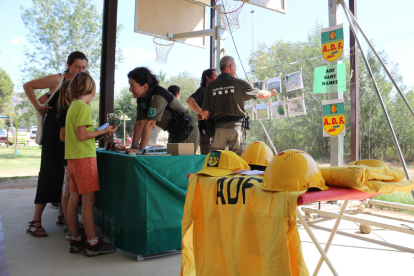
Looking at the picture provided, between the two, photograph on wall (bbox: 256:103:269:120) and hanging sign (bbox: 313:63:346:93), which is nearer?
hanging sign (bbox: 313:63:346:93)

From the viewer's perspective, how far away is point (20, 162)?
977 centimetres

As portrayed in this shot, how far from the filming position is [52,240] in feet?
8.82

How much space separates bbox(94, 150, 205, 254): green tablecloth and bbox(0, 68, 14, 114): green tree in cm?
854

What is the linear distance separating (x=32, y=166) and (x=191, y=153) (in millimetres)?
8299

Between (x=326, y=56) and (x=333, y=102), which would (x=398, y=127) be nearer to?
(x=333, y=102)

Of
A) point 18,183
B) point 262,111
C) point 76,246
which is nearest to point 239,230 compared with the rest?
point 76,246

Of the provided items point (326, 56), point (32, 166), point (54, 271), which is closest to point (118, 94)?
point (32, 166)

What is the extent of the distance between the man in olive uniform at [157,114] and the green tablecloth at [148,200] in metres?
0.34

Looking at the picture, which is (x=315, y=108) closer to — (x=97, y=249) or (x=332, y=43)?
(x=332, y=43)

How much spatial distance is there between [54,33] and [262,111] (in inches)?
241

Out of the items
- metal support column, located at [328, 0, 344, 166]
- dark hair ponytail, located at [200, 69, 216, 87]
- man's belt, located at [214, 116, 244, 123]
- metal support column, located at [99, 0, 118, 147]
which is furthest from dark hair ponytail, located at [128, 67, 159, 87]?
metal support column, located at [328, 0, 344, 166]

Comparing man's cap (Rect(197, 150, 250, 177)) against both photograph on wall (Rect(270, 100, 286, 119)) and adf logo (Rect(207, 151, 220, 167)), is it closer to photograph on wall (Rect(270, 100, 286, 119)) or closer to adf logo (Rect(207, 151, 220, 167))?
adf logo (Rect(207, 151, 220, 167))

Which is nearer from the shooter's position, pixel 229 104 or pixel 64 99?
pixel 64 99

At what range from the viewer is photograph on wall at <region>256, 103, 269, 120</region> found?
13.9ft
